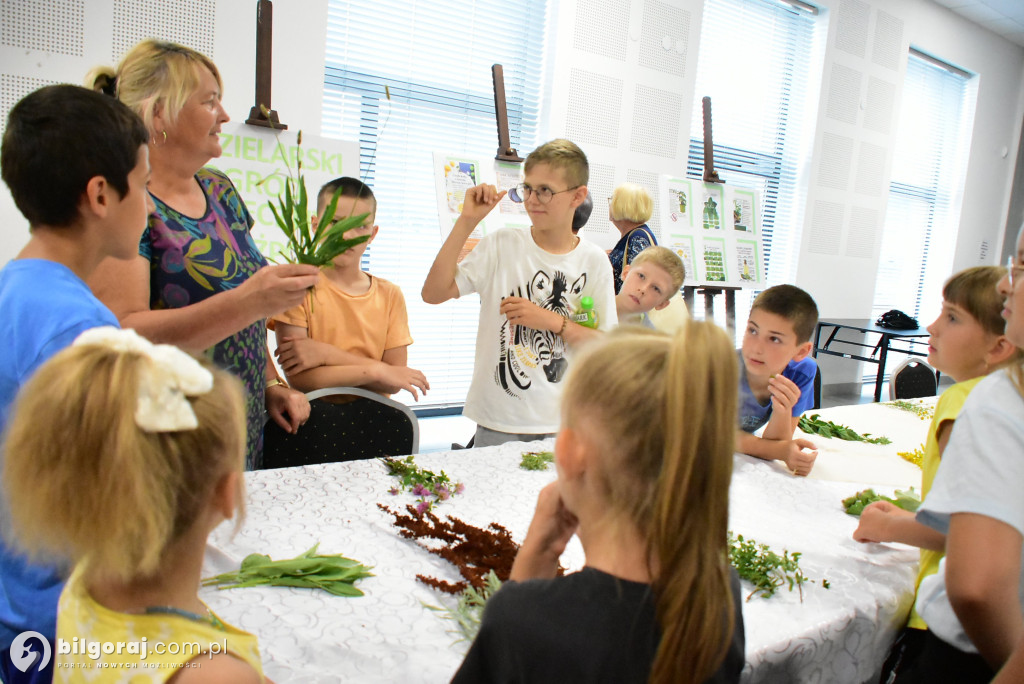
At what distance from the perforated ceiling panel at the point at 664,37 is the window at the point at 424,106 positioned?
0.90m

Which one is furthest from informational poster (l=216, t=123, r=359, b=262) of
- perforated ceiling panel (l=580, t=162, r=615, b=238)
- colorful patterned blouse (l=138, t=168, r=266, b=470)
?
perforated ceiling panel (l=580, t=162, r=615, b=238)

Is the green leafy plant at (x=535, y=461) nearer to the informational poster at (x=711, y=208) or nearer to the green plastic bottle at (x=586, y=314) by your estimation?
the green plastic bottle at (x=586, y=314)

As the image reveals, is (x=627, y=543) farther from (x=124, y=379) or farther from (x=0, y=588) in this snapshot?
(x=0, y=588)

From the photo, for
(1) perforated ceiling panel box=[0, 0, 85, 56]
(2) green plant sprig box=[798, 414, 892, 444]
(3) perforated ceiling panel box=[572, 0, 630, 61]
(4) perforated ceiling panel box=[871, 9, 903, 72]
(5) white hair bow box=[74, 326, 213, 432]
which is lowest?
(2) green plant sprig box=[798, 414, 892, 444]

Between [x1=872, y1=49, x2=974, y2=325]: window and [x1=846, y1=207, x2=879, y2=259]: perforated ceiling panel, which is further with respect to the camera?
[x1=872, y1=49, x2=974, y2=325]: window

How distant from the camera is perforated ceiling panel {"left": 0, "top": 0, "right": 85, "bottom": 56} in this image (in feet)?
10.7

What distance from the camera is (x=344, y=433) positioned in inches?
89.1

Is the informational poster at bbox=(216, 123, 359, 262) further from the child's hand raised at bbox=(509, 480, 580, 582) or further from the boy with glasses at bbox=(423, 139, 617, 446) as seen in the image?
the child's hand raised at bbox=(509, 480, 580, 582)

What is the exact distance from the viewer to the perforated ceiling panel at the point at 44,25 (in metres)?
3.26

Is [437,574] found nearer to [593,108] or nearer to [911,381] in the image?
[911,381]

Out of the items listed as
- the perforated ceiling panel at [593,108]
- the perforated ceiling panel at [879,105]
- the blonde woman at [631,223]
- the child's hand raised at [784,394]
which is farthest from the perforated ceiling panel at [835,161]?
the child's hand raised at [784,394]

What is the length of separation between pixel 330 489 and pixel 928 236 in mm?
9496

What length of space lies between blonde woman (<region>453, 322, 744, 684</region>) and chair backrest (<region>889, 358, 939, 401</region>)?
365 centimetres

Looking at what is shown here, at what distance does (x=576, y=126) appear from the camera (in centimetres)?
536
